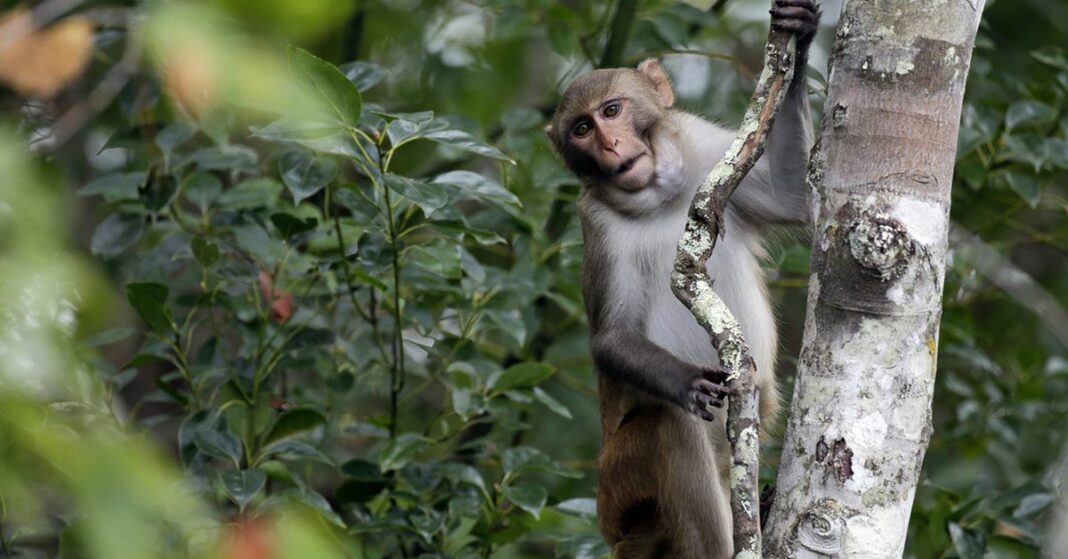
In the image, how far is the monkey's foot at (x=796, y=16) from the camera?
14.1 feet

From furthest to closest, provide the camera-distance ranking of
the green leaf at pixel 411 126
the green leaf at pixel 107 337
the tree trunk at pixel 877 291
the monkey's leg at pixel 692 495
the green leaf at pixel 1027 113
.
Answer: the green leaf at pixel 1027 113 → the green leaf at pixel 107 337 → the monkey's leg at pixel 692 495 → the green leaf at pixel 411 126 → the tree trunk at pixel 877 291

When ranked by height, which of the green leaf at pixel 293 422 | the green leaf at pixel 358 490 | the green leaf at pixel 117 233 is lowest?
the green leaf at pixel 358 490

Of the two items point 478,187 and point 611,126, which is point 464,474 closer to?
point 478,187

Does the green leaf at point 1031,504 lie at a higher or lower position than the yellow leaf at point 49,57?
lower

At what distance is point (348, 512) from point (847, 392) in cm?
334

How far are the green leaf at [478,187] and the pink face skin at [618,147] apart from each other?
1.32 feet

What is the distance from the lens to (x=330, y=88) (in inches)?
184

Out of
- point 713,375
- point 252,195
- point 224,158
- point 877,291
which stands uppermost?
point 877,291

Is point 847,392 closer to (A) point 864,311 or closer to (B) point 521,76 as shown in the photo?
(A) point 864,311

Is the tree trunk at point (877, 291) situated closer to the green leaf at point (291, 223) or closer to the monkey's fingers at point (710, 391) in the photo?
the monkey's fingers at point (710, 391)

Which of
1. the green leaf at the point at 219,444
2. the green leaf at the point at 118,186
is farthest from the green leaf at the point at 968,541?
the green leaf at the point at 118,186

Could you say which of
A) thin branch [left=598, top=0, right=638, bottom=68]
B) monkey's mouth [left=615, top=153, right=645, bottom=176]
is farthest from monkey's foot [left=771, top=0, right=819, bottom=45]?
thin branch [left=598, top=0, right=638, bottom=68]

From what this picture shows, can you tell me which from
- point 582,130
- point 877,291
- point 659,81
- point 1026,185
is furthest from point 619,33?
point 877,291

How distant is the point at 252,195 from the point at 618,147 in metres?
1.73
